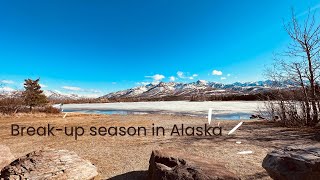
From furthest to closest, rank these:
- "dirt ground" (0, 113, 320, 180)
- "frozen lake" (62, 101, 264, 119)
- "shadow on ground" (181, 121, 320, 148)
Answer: "frozen lake" (62, 101, 264, 119) < "shadow on ground" (181, 121, 320, 148) < "dirt ground" (0, 113, 320, 180)

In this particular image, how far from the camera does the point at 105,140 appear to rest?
1148 centimetres

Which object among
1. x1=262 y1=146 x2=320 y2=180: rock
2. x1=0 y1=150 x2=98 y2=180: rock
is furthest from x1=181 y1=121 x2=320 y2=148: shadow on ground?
x1=0 y1=150 x2=98 y2=180: rock

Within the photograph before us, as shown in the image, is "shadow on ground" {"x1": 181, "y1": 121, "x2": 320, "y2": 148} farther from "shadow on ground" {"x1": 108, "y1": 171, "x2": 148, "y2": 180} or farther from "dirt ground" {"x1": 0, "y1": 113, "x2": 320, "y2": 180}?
"shadow on ground" {"x1": 108, "y1": 171, "x2": 148, "y2": 180}

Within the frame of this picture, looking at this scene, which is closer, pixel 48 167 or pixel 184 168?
pixel 184 168

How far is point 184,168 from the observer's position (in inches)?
188

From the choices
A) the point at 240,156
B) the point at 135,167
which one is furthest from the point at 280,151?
the point at 135,167

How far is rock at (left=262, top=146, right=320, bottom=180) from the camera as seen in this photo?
4574mm

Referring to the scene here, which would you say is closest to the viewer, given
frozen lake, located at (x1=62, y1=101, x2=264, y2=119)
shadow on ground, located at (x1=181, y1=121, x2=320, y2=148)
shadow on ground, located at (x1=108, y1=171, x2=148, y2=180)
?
shadow on ground, located at (x1=108, y1=171, x2=148, y2=180)

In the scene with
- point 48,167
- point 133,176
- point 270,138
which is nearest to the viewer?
point 48,167

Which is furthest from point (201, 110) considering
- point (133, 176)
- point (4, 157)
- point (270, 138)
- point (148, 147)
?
point (4, 157)

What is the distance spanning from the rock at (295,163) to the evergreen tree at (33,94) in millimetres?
29691

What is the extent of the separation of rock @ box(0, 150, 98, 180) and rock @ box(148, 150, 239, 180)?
1.61 m

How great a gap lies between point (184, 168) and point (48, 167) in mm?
2798

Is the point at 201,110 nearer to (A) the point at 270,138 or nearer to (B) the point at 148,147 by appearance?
(A) the point at 270,138
